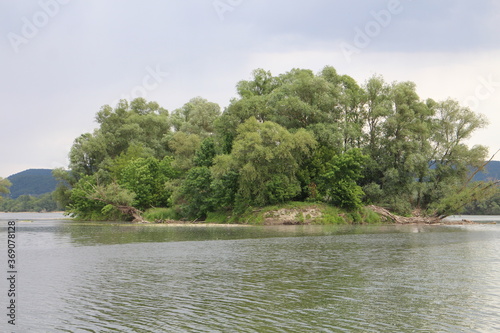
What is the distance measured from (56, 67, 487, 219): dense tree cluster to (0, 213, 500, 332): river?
1320 inches

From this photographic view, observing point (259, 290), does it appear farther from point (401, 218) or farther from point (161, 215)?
point (161, 215)

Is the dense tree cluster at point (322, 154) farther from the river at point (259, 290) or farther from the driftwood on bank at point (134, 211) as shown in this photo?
the river at point (259, 290)

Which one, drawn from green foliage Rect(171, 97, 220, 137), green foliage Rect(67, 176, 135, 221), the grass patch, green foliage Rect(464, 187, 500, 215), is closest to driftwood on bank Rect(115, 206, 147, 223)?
green foliage Rect(67, 176, 135, 221)

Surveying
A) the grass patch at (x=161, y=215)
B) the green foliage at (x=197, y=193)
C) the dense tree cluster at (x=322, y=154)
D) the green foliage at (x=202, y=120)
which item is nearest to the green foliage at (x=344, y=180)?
the dense tree cluster at (x=322, y=154)

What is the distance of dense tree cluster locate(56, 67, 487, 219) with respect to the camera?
6494cm

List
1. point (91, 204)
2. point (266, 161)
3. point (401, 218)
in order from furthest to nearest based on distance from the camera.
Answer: point (91, 204) < point (401, 218) < point (266, 161)

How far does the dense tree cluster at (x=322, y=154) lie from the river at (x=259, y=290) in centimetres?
3352

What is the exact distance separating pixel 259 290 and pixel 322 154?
173ft

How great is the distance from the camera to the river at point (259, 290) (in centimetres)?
1337

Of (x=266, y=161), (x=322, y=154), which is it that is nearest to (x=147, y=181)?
(x=266, y=161)

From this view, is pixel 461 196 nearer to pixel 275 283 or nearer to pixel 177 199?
pixel 177 199

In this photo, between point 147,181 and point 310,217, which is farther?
point 147,181

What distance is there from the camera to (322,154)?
69.2 m

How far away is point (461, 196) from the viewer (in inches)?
2589
